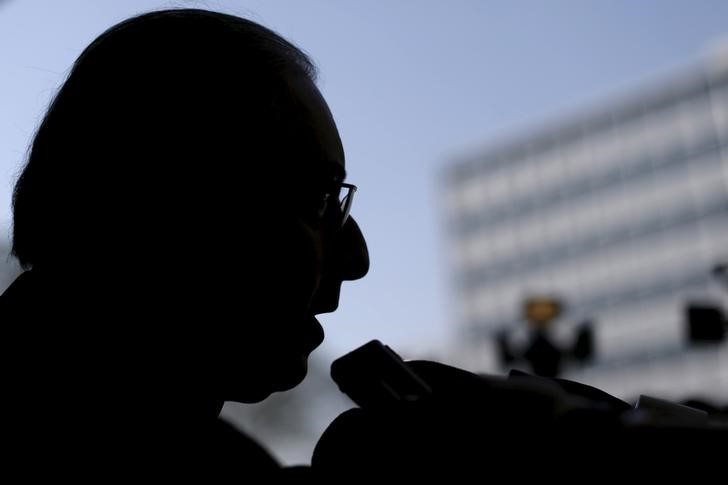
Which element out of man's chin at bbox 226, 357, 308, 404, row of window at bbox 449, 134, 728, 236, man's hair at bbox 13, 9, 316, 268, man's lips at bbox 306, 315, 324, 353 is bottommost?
row of window at bbox 449, 134, 728, 236

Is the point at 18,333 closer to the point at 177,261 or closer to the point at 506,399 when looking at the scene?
the point at 177,261

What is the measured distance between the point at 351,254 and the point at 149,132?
0.92 ft

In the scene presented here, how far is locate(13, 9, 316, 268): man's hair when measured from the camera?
112cm

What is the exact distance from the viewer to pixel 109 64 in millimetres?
1187

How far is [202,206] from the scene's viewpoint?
1.11 m

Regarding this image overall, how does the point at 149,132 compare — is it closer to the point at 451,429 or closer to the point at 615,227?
the point at 451,429

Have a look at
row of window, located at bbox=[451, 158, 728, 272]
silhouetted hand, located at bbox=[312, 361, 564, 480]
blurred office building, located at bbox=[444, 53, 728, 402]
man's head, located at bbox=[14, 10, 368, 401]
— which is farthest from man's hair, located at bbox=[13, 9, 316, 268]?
row of window, located at bbox=[451, 158, 728, 272]

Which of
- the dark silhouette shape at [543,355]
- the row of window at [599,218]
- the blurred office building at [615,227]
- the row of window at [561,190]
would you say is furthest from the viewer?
the row of window at [561,190]

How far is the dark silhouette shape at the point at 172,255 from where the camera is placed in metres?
1.07

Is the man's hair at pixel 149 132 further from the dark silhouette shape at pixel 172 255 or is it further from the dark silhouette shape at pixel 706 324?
the dark silhouette shape at pixel 706 324

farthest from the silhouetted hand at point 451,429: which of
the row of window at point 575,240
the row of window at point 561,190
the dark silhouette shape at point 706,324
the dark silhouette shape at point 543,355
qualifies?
the row of window at point 561,190

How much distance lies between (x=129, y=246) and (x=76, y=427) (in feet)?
0.70

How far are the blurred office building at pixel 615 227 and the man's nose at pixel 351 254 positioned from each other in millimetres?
43238

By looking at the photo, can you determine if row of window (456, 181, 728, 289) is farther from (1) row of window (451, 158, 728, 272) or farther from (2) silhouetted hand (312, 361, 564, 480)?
(2) silhouetted hand (312, 361, 564, 480)
